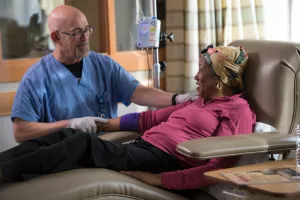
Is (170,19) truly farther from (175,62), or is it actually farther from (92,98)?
(92,98)

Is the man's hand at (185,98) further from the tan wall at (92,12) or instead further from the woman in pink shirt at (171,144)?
the tan wall at (92,12)

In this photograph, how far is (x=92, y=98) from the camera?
2574mm

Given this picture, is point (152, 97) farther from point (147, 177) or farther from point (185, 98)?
point (147, 177)

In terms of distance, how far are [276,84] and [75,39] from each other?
41.5 inches

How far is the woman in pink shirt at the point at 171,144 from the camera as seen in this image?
1.85 m

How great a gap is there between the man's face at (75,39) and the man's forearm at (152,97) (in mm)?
383

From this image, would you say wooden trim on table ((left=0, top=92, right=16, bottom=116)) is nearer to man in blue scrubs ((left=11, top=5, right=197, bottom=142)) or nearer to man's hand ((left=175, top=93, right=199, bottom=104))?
man in blue scrubs ((left=11, top=5, right=197, bottom=142))

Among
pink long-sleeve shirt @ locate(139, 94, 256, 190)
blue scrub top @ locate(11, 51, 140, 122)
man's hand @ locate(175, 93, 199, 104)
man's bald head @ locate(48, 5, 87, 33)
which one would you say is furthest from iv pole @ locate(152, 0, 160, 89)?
pink long-sleeve shirt @ locate(139, 94, 256, 190)

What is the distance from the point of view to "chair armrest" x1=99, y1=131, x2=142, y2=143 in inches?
93.0

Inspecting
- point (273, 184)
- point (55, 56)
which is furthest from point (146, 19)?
point (273, 184)

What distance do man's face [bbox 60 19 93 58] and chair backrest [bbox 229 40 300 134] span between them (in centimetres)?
87

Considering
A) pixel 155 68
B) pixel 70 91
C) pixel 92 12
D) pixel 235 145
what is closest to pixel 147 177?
pixel 235 145

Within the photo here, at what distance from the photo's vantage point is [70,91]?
2506 mm

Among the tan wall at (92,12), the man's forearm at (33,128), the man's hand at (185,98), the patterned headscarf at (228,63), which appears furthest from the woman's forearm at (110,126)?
the tan wall at (92,12)
